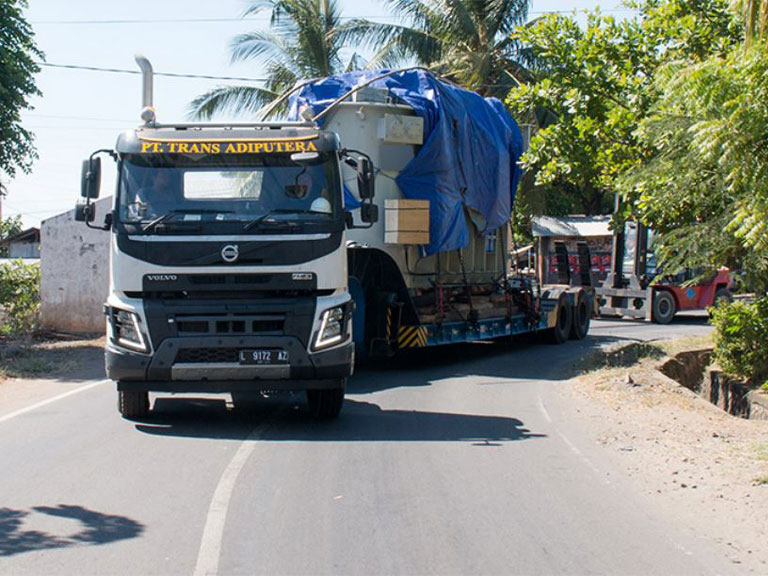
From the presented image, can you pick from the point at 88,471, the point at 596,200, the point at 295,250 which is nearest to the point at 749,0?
the point at 295,250

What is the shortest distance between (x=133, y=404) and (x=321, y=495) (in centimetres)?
366

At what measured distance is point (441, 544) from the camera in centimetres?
572

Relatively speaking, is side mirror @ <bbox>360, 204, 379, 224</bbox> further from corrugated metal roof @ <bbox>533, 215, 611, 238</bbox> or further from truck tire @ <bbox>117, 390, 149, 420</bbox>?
corrugated metal roof @ <bbox>533, 215, 611, 238</bbox>

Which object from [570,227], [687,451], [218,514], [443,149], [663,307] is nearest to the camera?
[218,514]

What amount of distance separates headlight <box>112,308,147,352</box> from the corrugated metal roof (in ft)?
79.1

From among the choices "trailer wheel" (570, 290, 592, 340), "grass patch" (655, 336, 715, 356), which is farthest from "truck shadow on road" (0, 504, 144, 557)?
"trailer wheel" (570, 290, 592, 340)

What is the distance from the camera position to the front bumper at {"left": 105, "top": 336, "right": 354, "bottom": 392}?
8.91 m

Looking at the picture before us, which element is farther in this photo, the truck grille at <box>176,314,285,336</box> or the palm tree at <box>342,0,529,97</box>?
the palm tree at <box>342,0,529,97</box>

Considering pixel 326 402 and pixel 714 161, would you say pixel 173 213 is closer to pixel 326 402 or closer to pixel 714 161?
pixel 326 402

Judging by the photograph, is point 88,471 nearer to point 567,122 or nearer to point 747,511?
point 747,511

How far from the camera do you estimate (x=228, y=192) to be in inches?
365

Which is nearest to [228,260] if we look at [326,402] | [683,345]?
[326,402]

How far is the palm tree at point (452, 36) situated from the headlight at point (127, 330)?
19.9 meters

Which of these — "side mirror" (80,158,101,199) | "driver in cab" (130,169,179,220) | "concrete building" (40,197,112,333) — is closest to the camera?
"driver in cab" (130,169,179,220)
